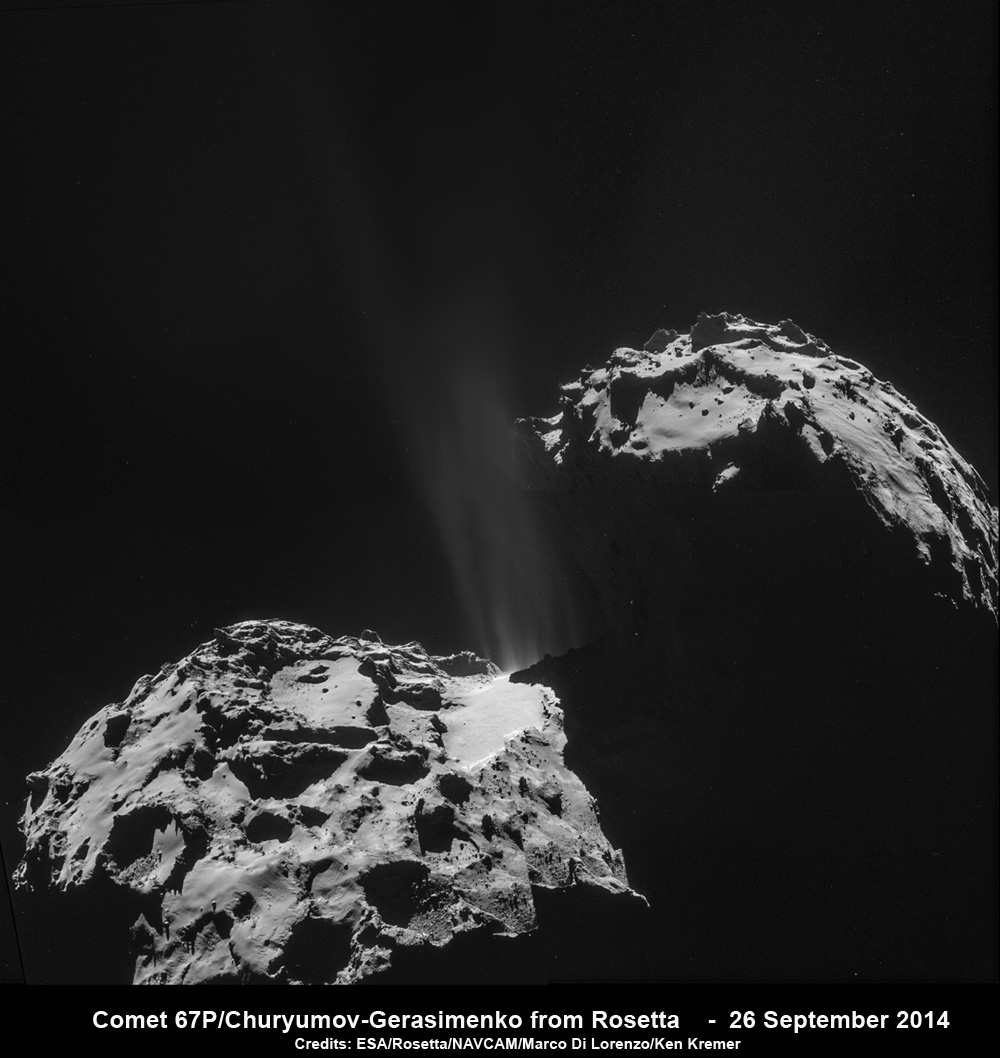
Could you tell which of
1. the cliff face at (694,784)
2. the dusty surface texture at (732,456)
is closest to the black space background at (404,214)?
the dusty surface texture at (732,456)

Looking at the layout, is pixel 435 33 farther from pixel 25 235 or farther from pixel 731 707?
pixel 731 707

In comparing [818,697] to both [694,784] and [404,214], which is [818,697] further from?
[404,214]

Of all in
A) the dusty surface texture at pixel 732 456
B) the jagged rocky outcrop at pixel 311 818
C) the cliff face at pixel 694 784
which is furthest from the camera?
the dusty surface texture at pixel 732 456

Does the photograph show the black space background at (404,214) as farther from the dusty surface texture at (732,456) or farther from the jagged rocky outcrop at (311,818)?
the jagged rocky outcrop at (311,818)

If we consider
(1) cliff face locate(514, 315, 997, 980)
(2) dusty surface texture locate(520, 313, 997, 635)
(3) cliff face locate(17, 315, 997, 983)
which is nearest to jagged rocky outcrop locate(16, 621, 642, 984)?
(3) cliff face locate(17, 315, 997, 983)

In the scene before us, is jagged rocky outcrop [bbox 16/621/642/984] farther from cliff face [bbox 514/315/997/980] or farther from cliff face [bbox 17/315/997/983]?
cliff face [bbox 514/315/997/980]

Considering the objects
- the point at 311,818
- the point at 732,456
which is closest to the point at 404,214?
the point at 732,456

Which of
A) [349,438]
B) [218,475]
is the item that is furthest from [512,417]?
[218,475]
